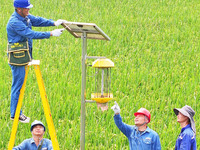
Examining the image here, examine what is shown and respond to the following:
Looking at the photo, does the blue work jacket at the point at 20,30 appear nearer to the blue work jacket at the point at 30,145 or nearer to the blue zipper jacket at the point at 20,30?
the blue zipper jacket at the point at 20,30

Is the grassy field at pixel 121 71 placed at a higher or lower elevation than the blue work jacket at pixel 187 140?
higher

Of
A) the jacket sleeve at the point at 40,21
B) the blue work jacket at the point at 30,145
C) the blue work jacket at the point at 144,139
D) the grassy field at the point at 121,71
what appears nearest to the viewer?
the blue work jacket at the point at 144,139

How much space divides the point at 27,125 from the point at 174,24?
725cm

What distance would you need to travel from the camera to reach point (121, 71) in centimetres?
825

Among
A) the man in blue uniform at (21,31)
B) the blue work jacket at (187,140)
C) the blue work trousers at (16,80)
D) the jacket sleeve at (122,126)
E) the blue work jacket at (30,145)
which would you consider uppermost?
the man in blue uniform at (21,31)

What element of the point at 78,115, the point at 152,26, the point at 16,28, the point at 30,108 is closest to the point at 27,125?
the point at 30,108

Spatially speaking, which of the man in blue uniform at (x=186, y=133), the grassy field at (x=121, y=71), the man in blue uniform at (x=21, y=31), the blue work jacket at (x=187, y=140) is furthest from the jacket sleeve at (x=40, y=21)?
the blue work jacket at (x=187, y=140)

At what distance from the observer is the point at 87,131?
584 centimetres

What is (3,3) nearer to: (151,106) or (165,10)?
(165,10)

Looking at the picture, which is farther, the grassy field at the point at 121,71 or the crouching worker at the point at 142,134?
the grassy field at the point at 121,71

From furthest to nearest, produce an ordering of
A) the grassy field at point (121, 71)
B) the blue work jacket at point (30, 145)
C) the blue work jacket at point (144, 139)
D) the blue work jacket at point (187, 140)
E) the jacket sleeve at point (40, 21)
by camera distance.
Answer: the grassy field at point (121, 71), the jacket sleeve at point (40, 21), the blue work jacket at point (30, 145), the blue work jacket at point (144, 139), the blue work jacket at point (187, 140)

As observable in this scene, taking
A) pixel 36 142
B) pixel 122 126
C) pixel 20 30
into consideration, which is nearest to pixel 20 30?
pixel 20 30

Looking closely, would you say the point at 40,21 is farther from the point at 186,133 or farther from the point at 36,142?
the point at 186,133

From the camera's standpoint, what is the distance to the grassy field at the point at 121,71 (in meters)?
5.88
